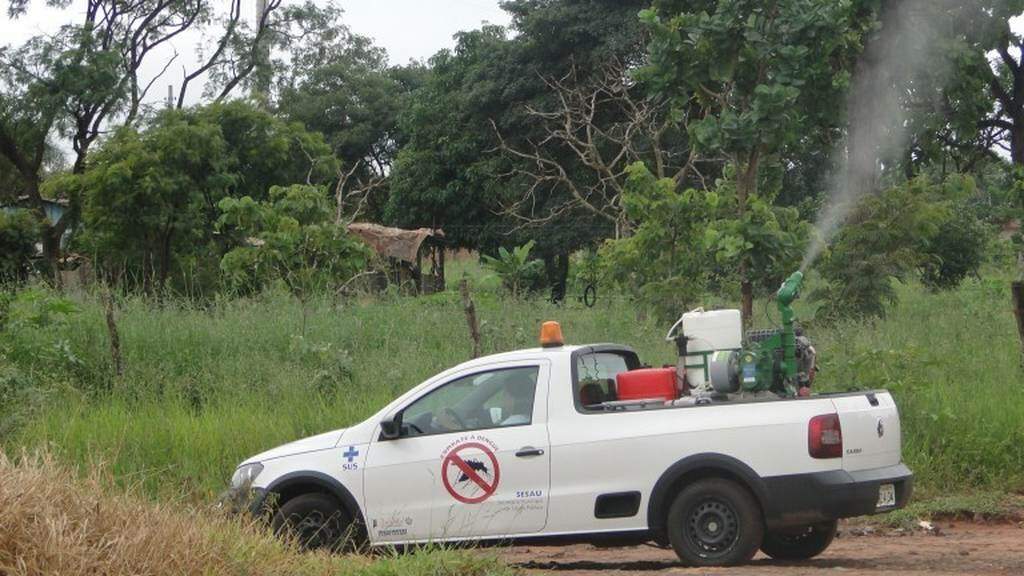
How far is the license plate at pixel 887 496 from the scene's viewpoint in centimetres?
836

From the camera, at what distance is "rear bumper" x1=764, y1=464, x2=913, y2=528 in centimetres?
820

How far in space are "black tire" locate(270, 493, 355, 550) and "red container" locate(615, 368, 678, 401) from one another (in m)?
2.12

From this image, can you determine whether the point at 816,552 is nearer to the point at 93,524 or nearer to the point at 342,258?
the point at 93,524

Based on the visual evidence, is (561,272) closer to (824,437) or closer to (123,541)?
(824,437)

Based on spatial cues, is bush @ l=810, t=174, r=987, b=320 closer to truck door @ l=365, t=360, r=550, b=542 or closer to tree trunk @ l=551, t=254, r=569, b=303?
truck door @ l=365, t=360, r=550, b=542

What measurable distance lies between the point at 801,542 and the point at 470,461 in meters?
2.40

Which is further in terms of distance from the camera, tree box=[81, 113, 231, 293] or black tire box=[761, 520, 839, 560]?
tree box=[81, 113, 231, 293]

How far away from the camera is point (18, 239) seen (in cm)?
2845

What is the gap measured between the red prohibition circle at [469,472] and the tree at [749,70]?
16.6 feet

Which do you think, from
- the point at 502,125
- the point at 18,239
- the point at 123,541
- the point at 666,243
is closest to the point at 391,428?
the point at 123,541

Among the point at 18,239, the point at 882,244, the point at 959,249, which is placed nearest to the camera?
the point at 882,244


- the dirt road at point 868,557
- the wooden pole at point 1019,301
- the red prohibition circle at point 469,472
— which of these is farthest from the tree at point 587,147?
the red prohibition circle at point 469,472

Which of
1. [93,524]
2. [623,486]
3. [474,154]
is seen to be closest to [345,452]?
[623,486]

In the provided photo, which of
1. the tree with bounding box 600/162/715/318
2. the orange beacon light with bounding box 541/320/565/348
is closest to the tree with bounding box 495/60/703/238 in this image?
the tree with bounding box 600/162/715/318
